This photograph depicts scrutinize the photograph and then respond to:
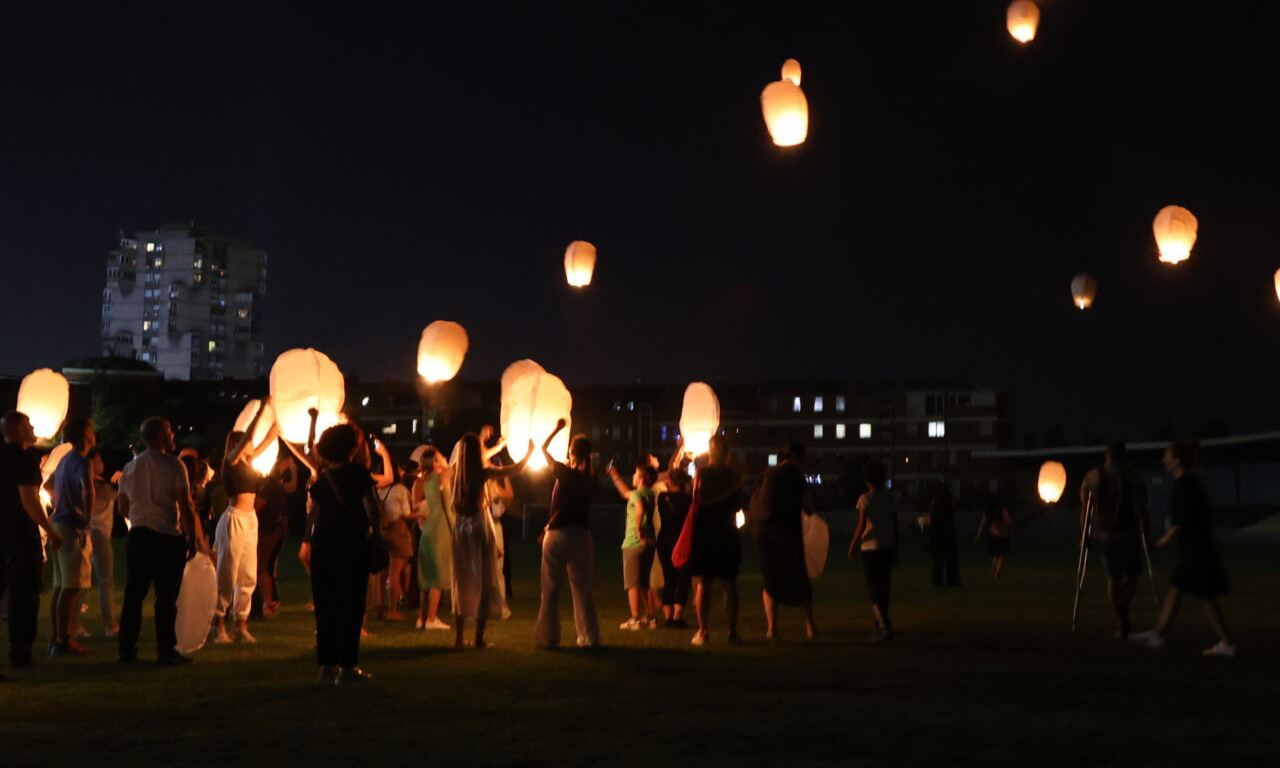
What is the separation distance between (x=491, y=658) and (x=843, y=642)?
3.65 metres

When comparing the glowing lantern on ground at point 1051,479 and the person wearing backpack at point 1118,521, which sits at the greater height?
the glowing lantern on ground at point 1051,479

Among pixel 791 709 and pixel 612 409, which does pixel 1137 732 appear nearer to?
pixel 791 709

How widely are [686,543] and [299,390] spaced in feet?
14.0

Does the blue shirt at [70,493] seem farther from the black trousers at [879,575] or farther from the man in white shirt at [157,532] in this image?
the black trousers at [879,575]

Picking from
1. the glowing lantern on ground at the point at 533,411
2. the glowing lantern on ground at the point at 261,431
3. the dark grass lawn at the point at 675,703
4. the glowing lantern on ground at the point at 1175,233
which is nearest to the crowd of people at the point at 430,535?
the glowing lantern on ground at the point at 261,431

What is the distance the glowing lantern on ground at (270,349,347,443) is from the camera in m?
14.1

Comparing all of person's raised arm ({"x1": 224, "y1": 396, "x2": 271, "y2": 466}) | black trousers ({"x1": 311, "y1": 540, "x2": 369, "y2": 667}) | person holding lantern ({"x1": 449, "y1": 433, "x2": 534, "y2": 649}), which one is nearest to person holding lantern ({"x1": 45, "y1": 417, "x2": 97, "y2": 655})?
person's raised arm ({"x1": 224, "y1": 396, "x2": 271, "y2": 466})

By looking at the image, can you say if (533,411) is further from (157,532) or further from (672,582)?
(157,532)

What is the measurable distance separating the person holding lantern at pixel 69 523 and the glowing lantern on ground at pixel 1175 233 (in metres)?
14.8

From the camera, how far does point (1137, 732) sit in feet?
27.4

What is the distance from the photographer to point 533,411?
16.0 m

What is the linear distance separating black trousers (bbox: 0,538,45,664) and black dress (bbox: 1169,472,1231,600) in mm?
9812

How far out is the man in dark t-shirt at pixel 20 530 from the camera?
1087 cm

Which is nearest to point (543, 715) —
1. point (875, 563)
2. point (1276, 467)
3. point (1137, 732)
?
point (1137, 732)
